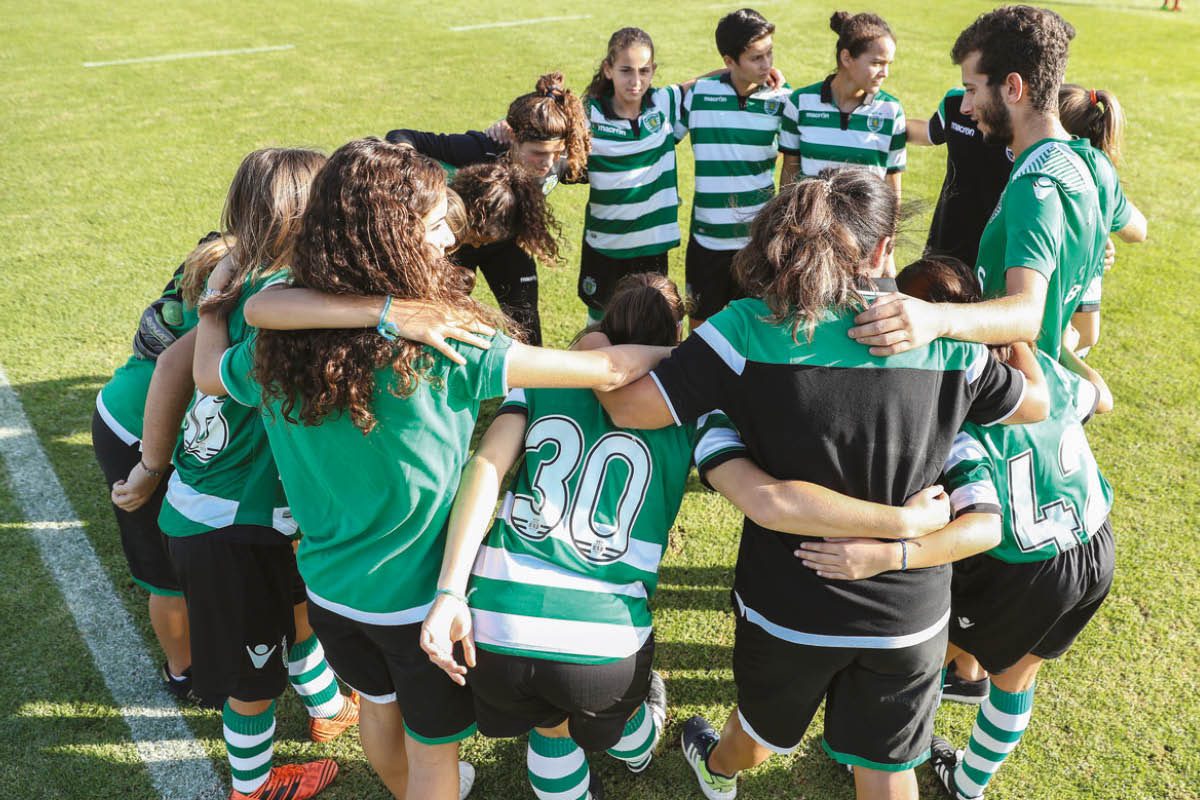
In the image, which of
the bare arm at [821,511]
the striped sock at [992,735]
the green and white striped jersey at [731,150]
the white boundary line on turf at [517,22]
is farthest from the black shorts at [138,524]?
the white boundary line on turf at [517,22]

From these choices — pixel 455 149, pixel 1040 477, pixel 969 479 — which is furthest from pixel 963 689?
pixel 455 149

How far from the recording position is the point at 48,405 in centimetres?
537

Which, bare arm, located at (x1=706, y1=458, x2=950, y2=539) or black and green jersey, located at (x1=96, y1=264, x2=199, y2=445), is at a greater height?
bare arm, located at (x1=706, y1=458, x2=950, y2=539)

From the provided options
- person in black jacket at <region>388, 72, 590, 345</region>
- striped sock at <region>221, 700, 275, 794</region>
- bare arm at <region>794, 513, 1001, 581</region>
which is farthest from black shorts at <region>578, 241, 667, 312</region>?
bare arm at <region>794, 513, 1001, 581</region>

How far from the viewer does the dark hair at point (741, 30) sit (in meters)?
4.75

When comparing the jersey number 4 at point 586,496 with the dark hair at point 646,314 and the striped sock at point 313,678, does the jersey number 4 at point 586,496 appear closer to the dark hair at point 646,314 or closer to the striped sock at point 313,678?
the dark hair at point 646,314

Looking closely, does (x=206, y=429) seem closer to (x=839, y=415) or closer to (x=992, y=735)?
(x=839, y=415)

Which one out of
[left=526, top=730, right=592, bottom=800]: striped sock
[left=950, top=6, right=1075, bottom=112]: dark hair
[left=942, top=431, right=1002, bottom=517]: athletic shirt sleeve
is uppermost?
[left=950, top=6, right=1075, bottom=112]: dark hair

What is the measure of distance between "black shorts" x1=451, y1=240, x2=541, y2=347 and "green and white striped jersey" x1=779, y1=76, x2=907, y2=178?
5.33 ft

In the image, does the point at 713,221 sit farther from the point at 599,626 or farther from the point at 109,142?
the point at 109,142

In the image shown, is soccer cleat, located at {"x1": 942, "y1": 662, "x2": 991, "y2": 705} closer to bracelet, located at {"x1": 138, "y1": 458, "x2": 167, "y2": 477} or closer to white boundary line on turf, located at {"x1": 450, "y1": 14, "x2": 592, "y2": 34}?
bracelet, located at {"x1": 138, "y1": 458, "x2": 167, "y2": 477}

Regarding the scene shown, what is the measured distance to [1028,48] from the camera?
306 centimetres

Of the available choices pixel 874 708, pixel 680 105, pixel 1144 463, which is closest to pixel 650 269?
pixel 680 105

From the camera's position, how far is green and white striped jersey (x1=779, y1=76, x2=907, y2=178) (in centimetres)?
480
